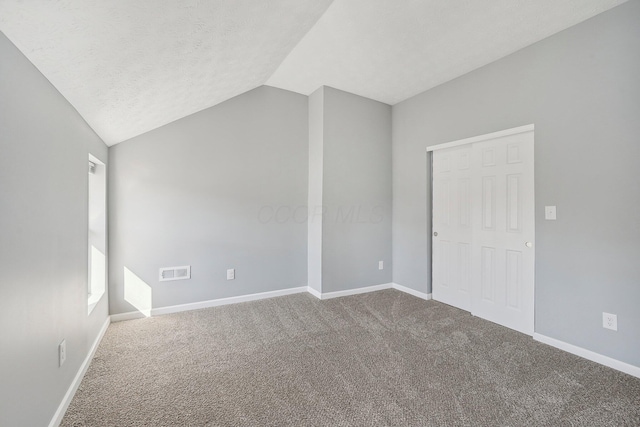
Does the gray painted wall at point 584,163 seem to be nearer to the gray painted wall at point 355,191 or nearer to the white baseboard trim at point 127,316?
the gray painted wall at point 355,191

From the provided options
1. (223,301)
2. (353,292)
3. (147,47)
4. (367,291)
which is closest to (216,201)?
(223,301)

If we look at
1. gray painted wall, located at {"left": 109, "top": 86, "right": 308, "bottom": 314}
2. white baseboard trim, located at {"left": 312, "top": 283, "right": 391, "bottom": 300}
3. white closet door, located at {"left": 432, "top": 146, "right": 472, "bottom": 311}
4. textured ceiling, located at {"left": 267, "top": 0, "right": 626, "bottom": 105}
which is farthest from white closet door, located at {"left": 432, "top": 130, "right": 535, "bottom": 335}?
gray painted wall, located at {"left": 109, "top": 86, "right": 308, "bottom": 314}

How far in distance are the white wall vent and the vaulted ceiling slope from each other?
1.47 m

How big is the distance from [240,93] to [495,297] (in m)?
3.76

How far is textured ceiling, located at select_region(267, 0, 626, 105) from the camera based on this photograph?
2131 millimetres

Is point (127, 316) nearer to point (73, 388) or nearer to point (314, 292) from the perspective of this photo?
point (73, 388)

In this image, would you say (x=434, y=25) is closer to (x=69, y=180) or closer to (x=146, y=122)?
(x=146, y=122)

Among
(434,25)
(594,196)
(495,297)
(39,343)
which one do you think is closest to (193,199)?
(39,343)

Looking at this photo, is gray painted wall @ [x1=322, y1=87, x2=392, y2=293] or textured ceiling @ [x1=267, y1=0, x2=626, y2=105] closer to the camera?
textured ceiling @ [x1=267, y1=0, x2=626, y2=105]

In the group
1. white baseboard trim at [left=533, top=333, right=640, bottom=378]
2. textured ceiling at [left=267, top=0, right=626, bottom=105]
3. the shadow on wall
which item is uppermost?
textured ceiling at [left=267, top=0, right=626, bottom=105]

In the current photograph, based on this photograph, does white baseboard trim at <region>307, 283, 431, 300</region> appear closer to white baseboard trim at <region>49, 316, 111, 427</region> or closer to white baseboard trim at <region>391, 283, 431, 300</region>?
white baseboard trim at <region>391, 283, 431, 300</region>

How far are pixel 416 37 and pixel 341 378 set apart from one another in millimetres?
2924

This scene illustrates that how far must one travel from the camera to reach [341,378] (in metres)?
1.96

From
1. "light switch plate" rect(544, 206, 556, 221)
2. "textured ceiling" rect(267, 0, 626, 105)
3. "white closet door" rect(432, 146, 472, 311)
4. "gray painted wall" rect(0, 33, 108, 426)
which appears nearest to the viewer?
"gray painted wall" rect(0, 33, 108, 426)
